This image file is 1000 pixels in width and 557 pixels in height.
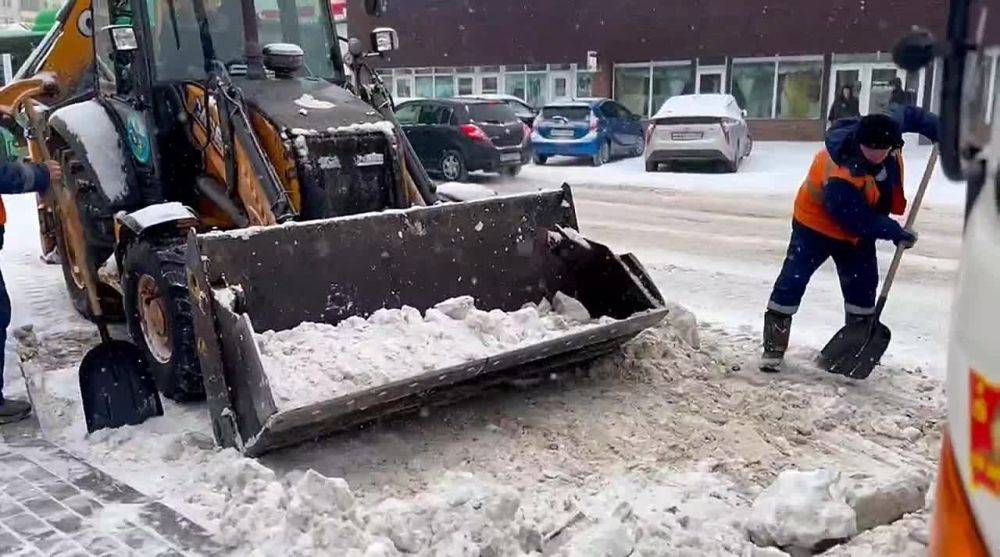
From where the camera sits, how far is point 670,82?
26406 millimetres

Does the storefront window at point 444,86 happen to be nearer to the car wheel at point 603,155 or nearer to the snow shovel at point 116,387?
the car wheel at point 603,155

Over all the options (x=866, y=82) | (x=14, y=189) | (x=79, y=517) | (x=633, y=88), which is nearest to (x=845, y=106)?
(x=866, y=82)

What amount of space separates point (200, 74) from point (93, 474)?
8.65ft

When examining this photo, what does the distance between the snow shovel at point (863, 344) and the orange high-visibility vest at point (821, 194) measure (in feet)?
0.43

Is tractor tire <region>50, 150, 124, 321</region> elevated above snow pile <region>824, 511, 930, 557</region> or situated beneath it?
elevated above

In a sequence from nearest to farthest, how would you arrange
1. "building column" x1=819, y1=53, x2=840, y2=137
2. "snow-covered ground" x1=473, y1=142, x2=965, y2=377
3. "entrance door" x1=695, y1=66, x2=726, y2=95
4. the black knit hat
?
the black knit hat → "snow-covered ground" x1=473, y1=142, x2=965, y2=377 → "building column" x1=819, y1=53, x2=840, y2=137 → "entrance door" x1=695, y1=66, x2=726, y2=95

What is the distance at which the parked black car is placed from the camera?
16.4m

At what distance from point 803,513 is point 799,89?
22889mm

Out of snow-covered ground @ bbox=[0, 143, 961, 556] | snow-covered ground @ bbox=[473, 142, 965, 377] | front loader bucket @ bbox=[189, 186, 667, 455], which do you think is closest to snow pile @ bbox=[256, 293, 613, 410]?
front loader bucket @ bbox=[189, 186, 667, 455]

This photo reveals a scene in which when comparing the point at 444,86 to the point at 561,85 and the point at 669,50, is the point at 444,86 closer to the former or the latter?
the point at 561,85

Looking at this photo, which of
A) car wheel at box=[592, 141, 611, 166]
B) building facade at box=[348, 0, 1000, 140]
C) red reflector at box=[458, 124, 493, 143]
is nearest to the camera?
red reflector at box=[458, 124, 493, 143]

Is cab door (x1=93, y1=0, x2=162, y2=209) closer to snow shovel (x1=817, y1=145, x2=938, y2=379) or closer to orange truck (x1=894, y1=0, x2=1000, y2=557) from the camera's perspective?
snow shovel (x1=817, y1=145, x2=938, y2=379)

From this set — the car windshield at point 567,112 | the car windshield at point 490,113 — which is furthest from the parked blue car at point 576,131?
the car windshield at point 490,113

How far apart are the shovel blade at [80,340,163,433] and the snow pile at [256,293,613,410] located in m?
0.88
